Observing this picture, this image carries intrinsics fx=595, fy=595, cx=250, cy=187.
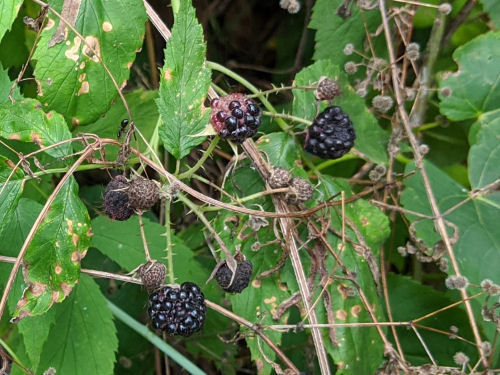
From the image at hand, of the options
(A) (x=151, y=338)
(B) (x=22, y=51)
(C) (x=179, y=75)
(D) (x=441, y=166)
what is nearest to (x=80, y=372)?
(A) (x=151, y=338)

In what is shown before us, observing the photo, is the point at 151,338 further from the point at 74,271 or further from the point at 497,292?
the point at 497,292

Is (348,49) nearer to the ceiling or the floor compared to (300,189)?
nearer to the ceiling

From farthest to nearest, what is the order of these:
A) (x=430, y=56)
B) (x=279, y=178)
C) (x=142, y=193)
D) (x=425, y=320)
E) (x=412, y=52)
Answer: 1. (x=430, y=56)
2. (x=425, y=320)
3. (x=412, y=52)
4. (x=279, y=178)
5. (x=142, y=193)

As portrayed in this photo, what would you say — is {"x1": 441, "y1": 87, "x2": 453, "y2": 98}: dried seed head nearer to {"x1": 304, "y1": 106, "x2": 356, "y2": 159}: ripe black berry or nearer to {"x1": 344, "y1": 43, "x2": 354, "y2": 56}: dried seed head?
{"x1": 344, "y1": 43, "x2": 354, "y2": 56}: dried seed head

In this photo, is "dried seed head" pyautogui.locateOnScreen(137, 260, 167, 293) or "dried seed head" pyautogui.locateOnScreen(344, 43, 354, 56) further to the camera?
"dried seed head" pyautogui.locateOnScreen(344, 43, 354, 56)

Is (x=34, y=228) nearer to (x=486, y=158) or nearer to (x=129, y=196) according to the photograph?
(x=129, y=196)

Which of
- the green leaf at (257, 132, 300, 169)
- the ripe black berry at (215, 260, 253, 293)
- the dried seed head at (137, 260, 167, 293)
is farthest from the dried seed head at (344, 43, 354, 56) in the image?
the dried seed head at (137, 260, 167, 293)

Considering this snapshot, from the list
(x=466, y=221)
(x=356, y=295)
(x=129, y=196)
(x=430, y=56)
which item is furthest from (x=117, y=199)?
(x=430, y=56)
